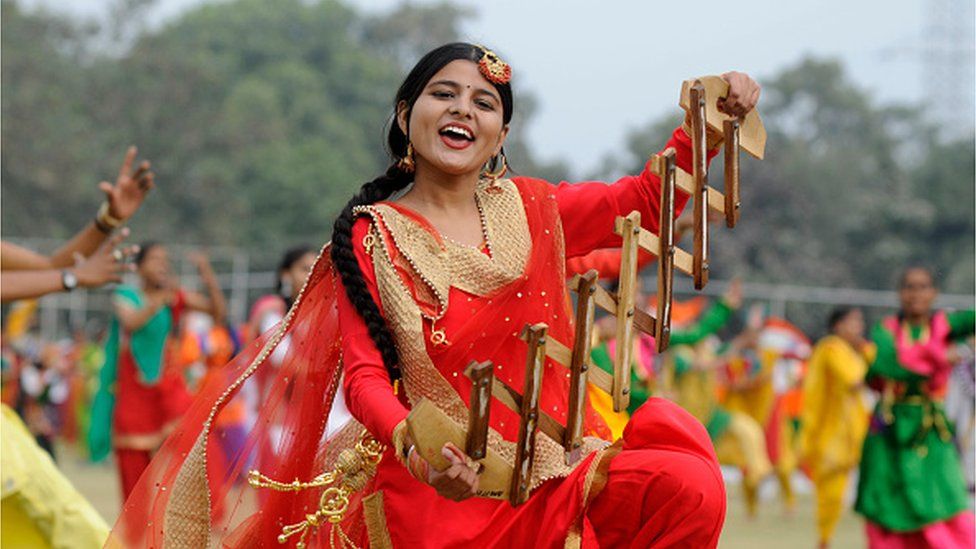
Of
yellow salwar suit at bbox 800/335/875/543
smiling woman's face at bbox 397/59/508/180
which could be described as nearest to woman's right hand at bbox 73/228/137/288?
smiling woman's face at bbox 397/59/508/180

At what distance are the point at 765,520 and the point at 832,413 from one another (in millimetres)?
1643

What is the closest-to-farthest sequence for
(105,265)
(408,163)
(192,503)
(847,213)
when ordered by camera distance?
(408,163), (192,503), (105,265), (847,213)

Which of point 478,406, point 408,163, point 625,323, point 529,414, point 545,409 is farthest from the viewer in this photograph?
point 408,163

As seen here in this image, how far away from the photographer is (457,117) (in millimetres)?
3969

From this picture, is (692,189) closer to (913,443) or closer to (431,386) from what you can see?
(431,386)

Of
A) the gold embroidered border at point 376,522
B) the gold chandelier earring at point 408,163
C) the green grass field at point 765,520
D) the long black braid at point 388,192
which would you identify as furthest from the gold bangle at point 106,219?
the green grass field at point 765,520

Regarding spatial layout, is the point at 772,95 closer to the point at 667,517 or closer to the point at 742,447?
the point at 742,447

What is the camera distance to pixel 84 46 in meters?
45.3

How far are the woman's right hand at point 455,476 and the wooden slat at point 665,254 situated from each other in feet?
1.95

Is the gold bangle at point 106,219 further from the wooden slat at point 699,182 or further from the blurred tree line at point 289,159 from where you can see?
the blurred tree line at point 289,159

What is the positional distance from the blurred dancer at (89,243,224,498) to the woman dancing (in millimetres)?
6669

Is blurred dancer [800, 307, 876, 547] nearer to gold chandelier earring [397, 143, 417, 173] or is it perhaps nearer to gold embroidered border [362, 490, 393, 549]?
gold chandelier earring [397, 143, 417, 173]

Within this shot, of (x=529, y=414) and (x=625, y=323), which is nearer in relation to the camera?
(x=529, y=414)

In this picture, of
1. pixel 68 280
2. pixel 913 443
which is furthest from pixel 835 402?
pixel 68 280
